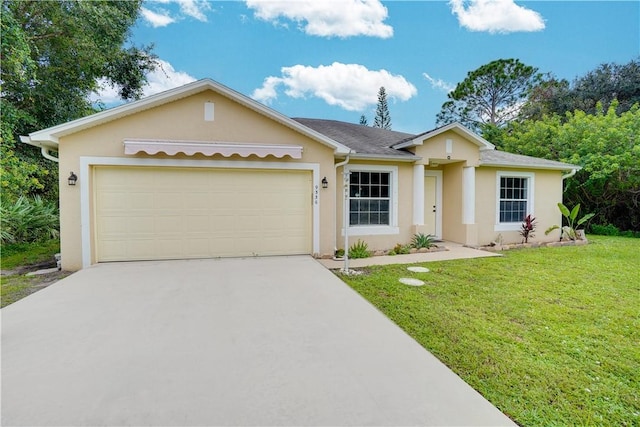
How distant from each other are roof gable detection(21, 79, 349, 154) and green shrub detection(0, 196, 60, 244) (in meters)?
5.20

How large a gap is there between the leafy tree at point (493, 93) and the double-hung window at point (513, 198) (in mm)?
19508

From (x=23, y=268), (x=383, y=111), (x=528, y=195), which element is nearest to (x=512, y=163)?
(x=528, y=195)

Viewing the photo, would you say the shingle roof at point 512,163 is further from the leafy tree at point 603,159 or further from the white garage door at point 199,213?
the white garage door at point 199,213

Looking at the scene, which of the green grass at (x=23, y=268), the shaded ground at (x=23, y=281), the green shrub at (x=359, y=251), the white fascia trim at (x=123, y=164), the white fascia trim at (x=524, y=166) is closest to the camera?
the shaded ground at (x=23, y=281)

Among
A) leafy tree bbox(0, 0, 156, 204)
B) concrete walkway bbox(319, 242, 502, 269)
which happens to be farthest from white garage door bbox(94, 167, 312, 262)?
leafy tree bbox(0, 0, 156, 204)

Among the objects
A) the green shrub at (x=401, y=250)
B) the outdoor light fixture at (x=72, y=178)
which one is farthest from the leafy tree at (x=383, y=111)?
the outdoor light fixture at (x=72, y=178)

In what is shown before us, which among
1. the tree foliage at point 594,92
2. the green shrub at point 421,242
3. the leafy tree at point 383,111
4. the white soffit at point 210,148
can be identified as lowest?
the green shrub at point 421,242

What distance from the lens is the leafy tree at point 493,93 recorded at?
98.8ft

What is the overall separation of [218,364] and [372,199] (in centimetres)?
829

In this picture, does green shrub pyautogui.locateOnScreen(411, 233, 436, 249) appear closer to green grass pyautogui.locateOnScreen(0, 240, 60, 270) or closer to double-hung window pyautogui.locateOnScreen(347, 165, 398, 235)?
double-hung window pyautogui.locateOnScreen(347, 165, 398, 235)

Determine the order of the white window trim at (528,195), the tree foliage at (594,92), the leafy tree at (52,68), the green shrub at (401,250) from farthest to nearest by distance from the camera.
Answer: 1. the tree foliage at (594,92)
2. the white window trim at (528,195)
3. the leafy tree at (52,68)
4. the green shrub at (401,250)

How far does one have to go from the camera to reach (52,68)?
12.4m

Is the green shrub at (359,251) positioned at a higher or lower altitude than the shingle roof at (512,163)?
lower

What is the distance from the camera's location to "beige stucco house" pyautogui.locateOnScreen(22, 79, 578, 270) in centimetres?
768
